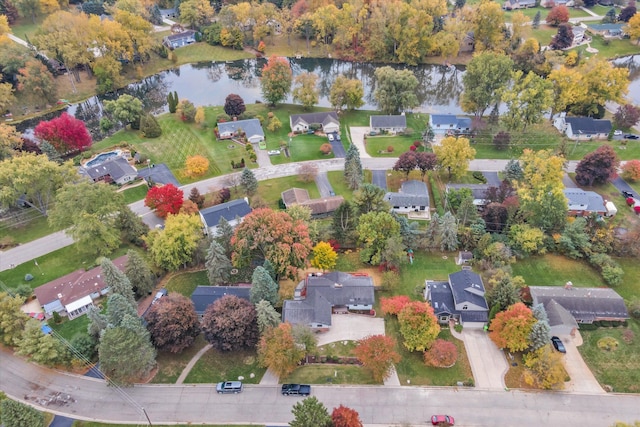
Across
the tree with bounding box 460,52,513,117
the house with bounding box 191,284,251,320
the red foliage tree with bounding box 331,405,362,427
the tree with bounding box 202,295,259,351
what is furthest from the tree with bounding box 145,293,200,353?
the tree with bounding box 460,52,513,117

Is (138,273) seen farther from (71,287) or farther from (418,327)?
(418,327)

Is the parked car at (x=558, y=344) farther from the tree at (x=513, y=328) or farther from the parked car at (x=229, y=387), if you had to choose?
the parked car at (x=229, y=387)

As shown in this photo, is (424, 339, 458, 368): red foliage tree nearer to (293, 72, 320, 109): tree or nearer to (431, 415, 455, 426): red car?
(431, 415, 455, 426): red car

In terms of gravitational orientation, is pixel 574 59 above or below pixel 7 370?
above

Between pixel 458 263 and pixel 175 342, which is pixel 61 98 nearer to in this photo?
pixel 175 342

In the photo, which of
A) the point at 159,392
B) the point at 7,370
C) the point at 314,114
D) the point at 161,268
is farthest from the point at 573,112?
the point at 7,370

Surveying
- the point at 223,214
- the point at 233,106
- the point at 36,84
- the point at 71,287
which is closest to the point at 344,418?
the point at 223,214
